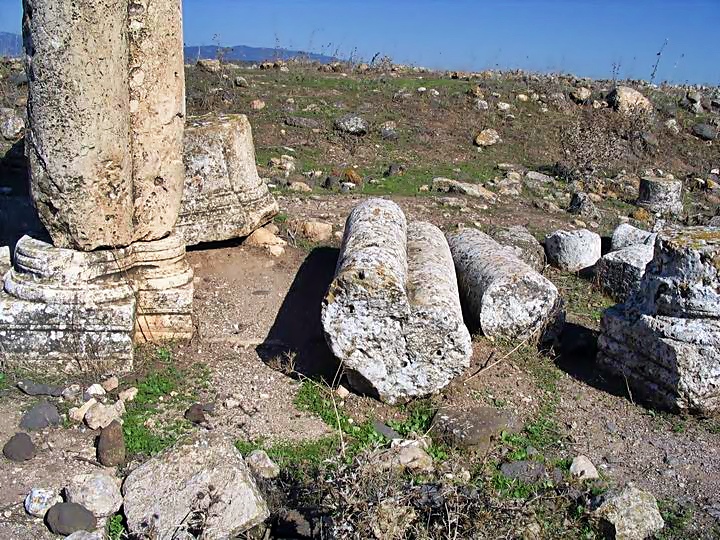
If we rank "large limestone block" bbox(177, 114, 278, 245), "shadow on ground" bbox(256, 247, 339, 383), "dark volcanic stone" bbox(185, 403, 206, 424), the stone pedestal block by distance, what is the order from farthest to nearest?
1. "large limestone block" bbox(177, 114, 278, 245)
2. "shadow on ground" bbox(256, 247, 339, 383)
3. the stone pedestal block
4. "dark volcanic stone" bbox(185, 403, 206, 424)

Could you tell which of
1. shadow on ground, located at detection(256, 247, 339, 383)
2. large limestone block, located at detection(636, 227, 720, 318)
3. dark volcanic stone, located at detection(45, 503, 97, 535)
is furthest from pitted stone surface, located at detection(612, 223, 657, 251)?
dark volcanic stone, located at detection(45, 503, 97, 535)

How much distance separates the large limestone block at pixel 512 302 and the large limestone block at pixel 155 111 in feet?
9.33

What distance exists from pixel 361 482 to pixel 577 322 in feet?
14.9

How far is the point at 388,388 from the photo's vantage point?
5.69 metres

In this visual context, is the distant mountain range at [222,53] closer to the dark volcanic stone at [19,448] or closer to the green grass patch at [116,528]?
the dark volcanic stone at [19,448]

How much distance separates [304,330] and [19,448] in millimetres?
2774

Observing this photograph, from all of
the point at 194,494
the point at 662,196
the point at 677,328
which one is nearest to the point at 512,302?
the point at 677,328

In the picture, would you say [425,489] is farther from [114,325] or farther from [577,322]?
[577,322]

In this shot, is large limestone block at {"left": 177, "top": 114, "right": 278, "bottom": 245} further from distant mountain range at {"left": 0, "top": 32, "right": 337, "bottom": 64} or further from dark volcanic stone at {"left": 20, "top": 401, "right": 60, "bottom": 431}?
distant mountain range at {"left": 0, "top": 32, "right": 337, "bottom": 64}

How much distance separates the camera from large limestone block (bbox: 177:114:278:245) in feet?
25.2

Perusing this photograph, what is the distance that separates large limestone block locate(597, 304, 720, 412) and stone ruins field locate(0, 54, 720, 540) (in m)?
0.02

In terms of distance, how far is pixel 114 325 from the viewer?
18.9 ft

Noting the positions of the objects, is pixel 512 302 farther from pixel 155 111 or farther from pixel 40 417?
pixel 40 417

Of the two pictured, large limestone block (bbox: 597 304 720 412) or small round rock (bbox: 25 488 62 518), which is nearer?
small round rock (bbox: 25 488 62 518)
